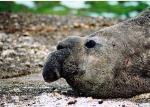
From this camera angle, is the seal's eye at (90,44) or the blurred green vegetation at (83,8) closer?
the seal's eye at (90,44)

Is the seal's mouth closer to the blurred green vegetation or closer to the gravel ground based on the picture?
the gravel ground

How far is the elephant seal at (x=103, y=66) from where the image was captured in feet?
17.2

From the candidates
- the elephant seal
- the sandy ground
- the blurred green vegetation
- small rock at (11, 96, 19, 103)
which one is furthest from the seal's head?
the blurred green vegetation

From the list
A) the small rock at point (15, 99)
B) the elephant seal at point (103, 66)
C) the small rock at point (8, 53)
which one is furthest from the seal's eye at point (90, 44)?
the small rock at point (8, 53)

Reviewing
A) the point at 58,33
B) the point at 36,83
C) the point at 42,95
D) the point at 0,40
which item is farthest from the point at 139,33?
the point at 58,33

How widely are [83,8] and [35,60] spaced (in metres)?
7.03

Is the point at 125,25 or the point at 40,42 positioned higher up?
the point at 125,25

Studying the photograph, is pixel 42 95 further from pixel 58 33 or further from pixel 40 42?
pixel 58 33

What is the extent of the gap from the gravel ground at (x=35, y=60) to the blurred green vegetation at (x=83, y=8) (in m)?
0.82

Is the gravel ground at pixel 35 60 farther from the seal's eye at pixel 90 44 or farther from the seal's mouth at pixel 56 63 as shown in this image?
the seal's eye at pixel 90 44

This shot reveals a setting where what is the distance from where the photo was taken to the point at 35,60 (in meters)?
8.41

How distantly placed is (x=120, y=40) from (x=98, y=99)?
23.8 inches

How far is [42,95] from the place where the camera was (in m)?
5.59

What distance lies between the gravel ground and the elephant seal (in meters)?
0.10
